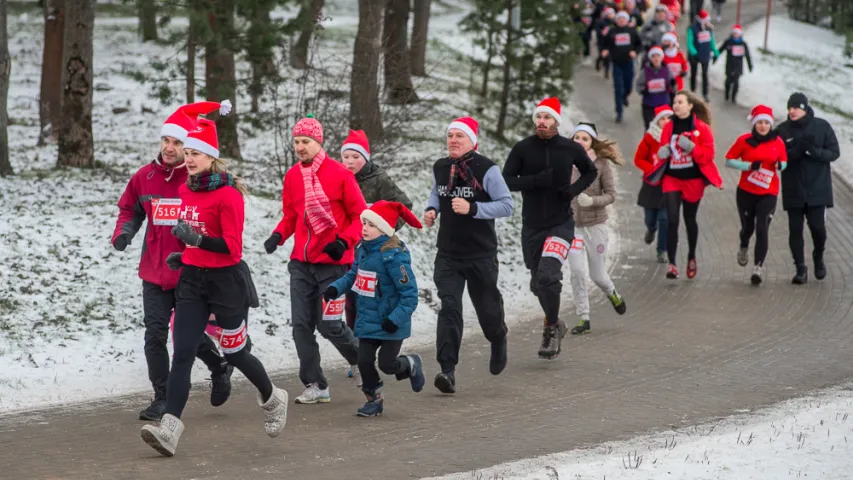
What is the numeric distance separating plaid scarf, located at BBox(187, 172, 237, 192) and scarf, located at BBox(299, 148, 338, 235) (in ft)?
4.05

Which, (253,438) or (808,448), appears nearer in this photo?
(808,448)

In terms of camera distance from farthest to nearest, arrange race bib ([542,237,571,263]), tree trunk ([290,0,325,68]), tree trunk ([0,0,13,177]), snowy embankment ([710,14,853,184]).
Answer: snowy embankment ([710,14,853,184]) < tree trunk ([290,0,325,68]) < tree trunk ([0,0,13,177]) < race bib ([542,237,571,263])

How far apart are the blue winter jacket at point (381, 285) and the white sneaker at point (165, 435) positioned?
1485 millimetres

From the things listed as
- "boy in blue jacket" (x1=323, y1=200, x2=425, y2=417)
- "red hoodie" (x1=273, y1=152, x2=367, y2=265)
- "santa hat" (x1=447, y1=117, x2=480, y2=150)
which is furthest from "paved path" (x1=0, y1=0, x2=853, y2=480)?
"santa hat" (x1=447, y1=117, x2=480, y2=150)

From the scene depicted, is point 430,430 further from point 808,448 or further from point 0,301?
point 0,301

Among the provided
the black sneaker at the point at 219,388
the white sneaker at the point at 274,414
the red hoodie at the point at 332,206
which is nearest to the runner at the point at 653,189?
the red hoodie at the point at 332,206

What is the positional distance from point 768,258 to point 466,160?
7736 millimetres

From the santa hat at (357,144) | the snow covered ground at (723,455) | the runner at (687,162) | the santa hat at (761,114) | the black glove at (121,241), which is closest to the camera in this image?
the snow covered ground at (723,455)

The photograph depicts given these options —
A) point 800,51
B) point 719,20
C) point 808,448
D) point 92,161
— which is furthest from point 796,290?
point 719,20

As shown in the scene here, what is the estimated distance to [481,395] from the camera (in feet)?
31.7

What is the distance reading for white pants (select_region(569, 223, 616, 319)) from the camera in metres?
12.2

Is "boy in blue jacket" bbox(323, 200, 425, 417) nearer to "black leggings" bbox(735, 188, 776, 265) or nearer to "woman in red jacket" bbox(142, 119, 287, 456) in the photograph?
"woman in red jacket" bbox(142, 119, 287, 456)

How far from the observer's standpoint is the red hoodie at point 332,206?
9.10 metres

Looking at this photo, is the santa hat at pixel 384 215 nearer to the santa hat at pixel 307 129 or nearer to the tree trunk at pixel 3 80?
the santa hat at pixel 307 129
